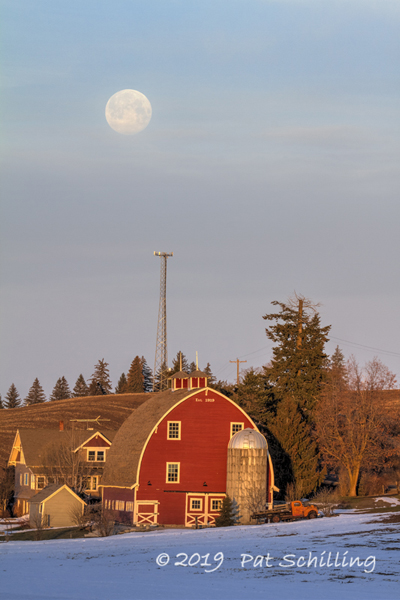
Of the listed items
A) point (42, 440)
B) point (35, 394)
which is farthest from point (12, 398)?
point (42, 440)

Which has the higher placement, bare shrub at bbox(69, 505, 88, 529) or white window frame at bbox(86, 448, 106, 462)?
white window frame at bbox(86, 448, 106, 462)

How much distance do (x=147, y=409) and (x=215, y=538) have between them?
69.0 feet

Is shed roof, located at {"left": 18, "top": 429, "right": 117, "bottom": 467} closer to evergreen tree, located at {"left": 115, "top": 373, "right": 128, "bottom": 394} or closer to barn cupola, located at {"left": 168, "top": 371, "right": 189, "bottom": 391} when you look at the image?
barn cupola, located at {"left": 168, "top": 371, "right": 189, "bottom": 391}

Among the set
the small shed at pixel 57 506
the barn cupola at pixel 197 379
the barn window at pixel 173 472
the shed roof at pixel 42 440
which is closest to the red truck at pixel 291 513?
the barn window at pixel 173 472

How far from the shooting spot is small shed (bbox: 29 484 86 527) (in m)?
61.4

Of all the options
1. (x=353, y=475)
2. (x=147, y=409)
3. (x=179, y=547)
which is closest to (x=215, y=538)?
(x=179, y=547)

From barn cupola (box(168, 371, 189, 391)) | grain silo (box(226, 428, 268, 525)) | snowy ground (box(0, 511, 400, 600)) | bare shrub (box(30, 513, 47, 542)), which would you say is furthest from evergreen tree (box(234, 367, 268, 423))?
snowy ground (box(0, 511, 400, 600))

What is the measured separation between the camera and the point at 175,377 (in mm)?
63938

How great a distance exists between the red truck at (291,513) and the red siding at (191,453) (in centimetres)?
594

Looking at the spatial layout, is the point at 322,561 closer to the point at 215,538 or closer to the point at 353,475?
the point at 215,538

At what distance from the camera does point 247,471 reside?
57219mm

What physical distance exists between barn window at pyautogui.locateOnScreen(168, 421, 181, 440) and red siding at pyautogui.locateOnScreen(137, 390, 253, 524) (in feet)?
0.73

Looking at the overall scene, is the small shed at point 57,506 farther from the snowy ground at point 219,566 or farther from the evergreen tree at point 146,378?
the evergreen tree at point 146,378

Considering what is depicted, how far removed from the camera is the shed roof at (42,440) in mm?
74062
